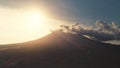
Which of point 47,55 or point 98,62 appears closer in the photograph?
point 98,62

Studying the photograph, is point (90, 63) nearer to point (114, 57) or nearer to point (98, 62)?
point (98, 62)

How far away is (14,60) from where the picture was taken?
179500 millimetres

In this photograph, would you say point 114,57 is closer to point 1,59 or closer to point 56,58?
point 56,58

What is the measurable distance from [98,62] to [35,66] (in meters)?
43.1

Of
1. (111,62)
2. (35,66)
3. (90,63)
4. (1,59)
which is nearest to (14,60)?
(1,59)

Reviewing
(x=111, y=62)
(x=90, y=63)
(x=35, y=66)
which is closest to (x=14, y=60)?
(x=35, y=66)

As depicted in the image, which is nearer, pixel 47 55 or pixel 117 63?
pixel 117 63

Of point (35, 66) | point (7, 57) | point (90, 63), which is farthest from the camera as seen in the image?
point (7, 57)

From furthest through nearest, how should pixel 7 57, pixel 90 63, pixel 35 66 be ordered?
pixel 7 57, pixel 90 63, pixel 35 66

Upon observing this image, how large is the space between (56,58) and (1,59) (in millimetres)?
36973

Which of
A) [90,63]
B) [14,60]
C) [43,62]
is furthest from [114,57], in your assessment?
[14,60]

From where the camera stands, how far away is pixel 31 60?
588ft

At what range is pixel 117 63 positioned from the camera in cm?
18175

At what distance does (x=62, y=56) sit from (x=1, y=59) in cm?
4185
